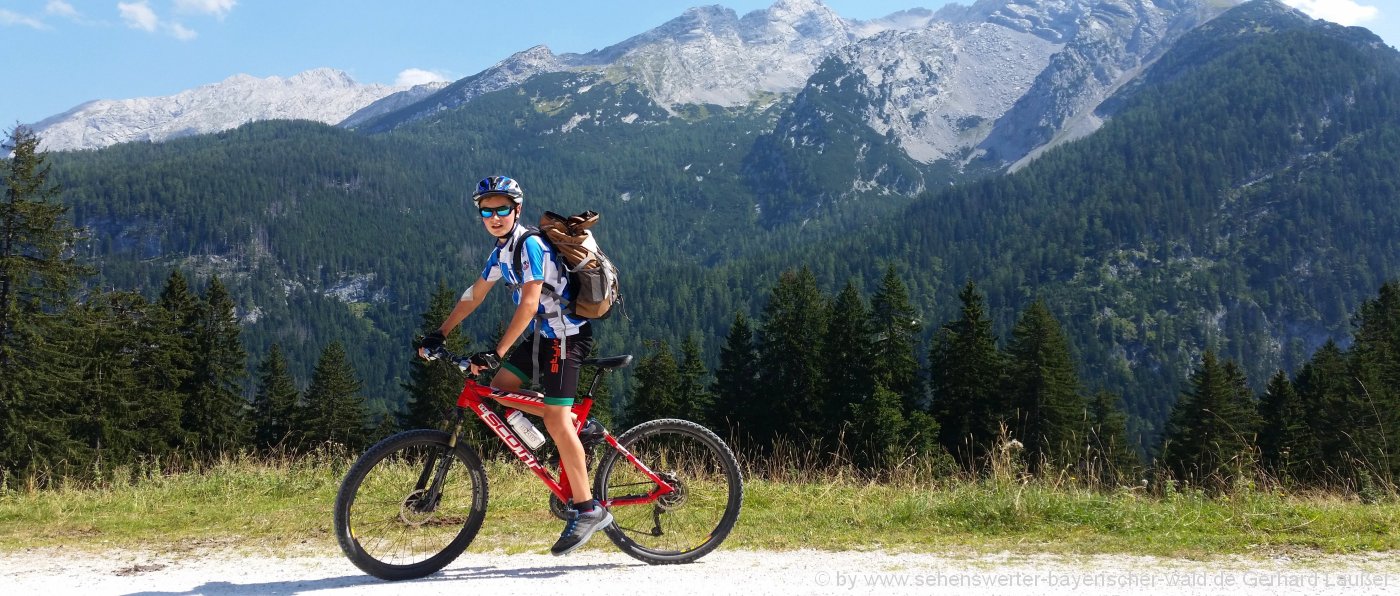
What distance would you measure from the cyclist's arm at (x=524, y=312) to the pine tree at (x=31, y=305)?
92.8 feet

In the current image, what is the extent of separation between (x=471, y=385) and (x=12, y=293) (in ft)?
96.0

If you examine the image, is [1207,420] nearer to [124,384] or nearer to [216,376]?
[124,384]

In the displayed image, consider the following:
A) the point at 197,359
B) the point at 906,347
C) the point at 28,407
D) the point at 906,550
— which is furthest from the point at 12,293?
the point at 906,347

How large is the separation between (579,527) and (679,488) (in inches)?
38.5

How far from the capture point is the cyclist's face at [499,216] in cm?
622

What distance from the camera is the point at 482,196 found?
6.22 meters


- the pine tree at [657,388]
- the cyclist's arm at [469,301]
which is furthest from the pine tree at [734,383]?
the cyclist's arm at [469,301]

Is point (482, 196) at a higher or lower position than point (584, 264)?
higher

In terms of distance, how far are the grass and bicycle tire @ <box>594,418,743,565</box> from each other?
39 cm

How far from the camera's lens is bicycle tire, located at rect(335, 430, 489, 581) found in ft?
19.9

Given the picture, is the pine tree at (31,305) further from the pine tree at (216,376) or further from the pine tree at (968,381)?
the pine tree at (968,381)

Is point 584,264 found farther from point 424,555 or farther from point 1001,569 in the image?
point 1001,569

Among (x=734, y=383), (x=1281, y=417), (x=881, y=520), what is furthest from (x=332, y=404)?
(x=1281, y=417)

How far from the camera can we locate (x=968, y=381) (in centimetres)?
4181
